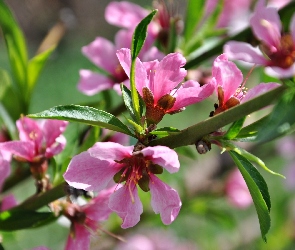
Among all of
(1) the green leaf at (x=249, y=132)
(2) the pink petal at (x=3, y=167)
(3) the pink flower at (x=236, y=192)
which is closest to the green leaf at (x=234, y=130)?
(1) the green leaf at (x=249, y=132)

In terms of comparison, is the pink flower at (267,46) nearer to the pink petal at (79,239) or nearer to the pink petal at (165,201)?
the pink petal at (165,201)

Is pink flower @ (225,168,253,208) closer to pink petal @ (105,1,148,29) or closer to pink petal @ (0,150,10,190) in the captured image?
pink petal @ (105,1,148,29)

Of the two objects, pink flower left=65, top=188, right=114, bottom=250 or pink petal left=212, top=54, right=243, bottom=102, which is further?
pink flower left=65, top=188, right=114, bottom=250

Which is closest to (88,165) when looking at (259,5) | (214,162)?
(259,5)

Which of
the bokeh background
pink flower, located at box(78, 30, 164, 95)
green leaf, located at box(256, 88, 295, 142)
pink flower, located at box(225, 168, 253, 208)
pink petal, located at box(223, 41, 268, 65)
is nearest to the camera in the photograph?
green leaf, located at box(256, 88, 295, 142)

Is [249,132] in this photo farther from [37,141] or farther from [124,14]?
[124,14]

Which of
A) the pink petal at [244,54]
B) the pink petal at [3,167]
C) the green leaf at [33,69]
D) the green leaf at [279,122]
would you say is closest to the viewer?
the green leaf at [279,122]

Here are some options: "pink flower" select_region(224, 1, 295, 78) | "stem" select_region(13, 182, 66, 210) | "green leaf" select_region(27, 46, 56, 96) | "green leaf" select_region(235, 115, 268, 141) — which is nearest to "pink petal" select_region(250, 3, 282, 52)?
"pink flower" select_region(224, 1, 295, 78)
